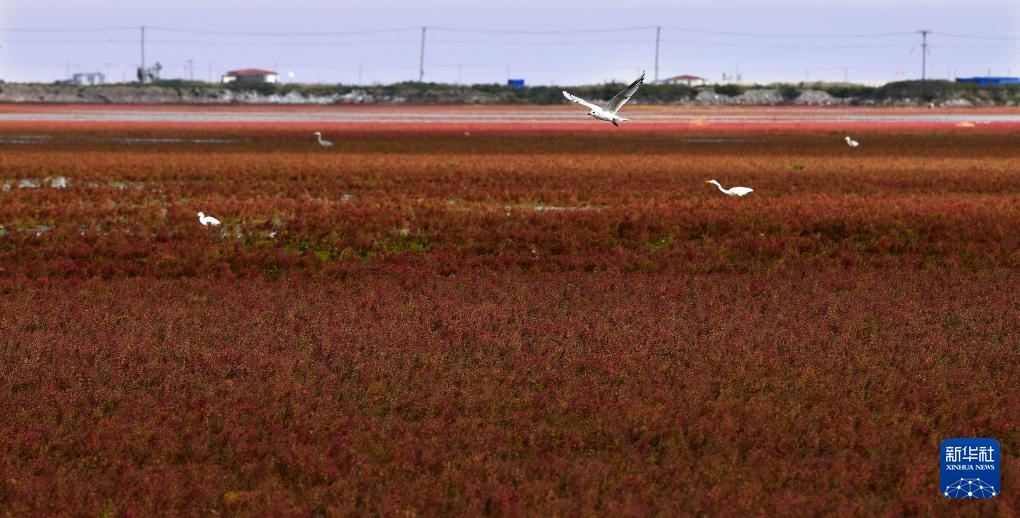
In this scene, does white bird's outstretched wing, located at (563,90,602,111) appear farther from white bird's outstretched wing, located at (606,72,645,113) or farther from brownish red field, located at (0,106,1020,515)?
brownish red field, located at (0,106,1020,515)

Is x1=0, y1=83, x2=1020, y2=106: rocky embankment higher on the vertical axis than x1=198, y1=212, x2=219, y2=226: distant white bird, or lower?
higher

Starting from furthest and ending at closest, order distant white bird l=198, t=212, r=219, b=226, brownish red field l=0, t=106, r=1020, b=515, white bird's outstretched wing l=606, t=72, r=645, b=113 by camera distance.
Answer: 1. distant white bird l=198, t=212, r=219, b=226
2. white bird's outstretched wing l=606, t=72, r=645, b=113
3. brownish red field l=0, t=106, r=1020, b=515

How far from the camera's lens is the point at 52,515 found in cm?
897

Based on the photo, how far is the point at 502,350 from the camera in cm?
1420

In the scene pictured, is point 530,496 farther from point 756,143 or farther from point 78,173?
point 756,143

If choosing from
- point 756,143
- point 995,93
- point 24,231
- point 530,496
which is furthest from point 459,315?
point 995,93

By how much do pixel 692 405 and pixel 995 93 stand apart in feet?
536

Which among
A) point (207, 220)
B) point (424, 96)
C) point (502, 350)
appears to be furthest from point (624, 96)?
point (424, 96)

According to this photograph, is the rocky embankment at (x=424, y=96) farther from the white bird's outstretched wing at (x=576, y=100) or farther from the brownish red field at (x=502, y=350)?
the white bird's outstretched wing at (x=576, y=100)

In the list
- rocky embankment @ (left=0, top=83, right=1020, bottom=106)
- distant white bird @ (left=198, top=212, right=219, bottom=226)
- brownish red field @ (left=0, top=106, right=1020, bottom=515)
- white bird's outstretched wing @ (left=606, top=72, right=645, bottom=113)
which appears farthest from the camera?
rocky embankment @ (left=0, top=83, right=1020, bottom=106)

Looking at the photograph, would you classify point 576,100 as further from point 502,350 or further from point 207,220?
point 207,220

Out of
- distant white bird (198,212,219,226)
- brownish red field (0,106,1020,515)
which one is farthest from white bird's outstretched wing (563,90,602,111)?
distant white bird (198,212,219,226)

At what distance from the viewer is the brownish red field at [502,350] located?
975 cm

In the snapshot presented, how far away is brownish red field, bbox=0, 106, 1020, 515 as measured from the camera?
975 centimetres
